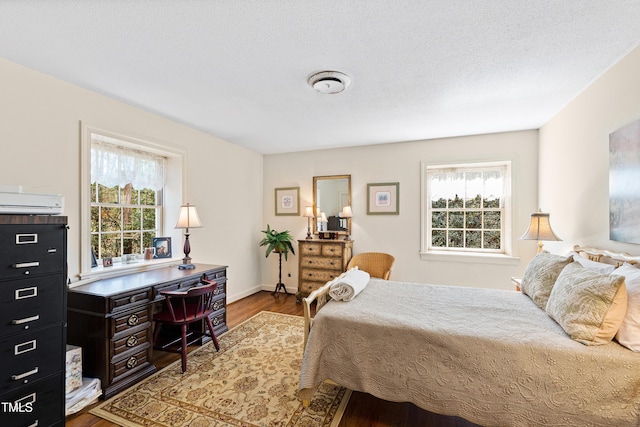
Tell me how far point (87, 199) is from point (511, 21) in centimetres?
360

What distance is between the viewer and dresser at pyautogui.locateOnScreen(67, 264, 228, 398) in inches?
86.2

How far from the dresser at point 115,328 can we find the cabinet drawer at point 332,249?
2359 millimetres

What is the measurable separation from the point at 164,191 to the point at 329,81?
2632 mm

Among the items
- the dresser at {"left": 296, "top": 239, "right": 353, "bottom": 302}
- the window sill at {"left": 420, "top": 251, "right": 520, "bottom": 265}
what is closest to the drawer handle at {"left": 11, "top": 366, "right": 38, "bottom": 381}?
the dresser at {"left": 296, "top": 239, "right": 353, "bottom": 302}

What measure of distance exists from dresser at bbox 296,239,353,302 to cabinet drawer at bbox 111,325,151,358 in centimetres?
238

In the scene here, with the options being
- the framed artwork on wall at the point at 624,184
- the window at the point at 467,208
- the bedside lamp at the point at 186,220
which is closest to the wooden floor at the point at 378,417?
the bedside lamp at the point at 186,220

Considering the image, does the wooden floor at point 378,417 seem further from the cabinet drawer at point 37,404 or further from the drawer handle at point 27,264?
the drawer handle at point 27,264

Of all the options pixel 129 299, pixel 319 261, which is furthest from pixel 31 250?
pixel 319 261

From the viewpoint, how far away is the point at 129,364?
232cm

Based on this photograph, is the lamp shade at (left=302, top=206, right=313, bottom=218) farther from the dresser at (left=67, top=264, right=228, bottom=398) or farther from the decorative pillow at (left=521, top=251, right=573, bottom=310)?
the decorative pillow at (left=521, top=251, right=573, bottom=310)

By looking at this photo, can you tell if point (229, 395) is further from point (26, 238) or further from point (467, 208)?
point (467, 208)

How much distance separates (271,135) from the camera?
413 centimetres

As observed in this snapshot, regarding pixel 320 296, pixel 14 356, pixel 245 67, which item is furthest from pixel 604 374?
pixel 14 356

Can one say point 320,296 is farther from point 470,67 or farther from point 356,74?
point 470,67
